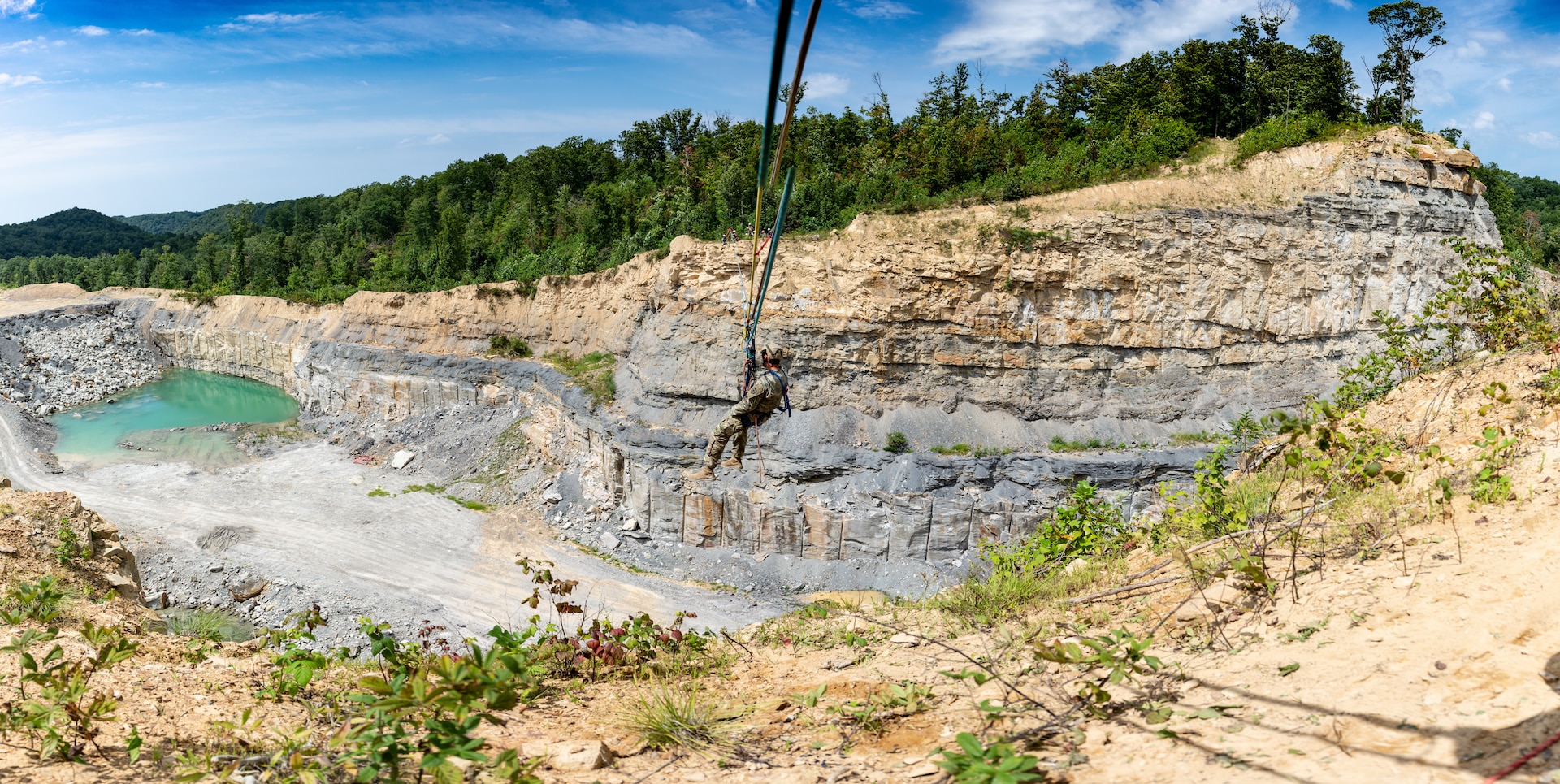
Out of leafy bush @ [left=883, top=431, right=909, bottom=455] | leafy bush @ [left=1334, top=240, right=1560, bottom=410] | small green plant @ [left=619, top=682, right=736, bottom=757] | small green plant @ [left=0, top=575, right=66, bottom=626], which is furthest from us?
leafy bush @ [left=883, top=431, right=909, bottom=455]

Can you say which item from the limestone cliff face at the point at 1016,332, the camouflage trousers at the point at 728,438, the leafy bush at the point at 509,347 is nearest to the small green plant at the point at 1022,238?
the limestone cliff face at the point at 1016,332

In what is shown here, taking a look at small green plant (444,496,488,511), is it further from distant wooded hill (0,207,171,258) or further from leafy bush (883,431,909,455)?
distant wooded hill (0,207,171,258)

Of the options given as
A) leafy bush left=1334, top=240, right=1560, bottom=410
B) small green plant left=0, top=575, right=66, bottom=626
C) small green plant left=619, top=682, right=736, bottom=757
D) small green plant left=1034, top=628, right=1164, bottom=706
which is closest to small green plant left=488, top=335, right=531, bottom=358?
small green plant left=0, top=575, right=66, bottom=626

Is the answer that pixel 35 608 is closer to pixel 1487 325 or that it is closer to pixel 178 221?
pixel 1487 325

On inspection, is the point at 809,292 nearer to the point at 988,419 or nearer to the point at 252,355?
the point at 988,419

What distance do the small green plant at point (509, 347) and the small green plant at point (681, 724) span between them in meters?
25.7

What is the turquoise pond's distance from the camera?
27.5 meters

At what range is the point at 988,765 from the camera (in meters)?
3.01

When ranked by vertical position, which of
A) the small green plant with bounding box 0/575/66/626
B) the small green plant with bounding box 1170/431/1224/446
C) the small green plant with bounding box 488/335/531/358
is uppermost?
the small green plant with bounding box 488/335/531/358

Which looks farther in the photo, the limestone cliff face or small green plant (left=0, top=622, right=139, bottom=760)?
the limestone cliff face

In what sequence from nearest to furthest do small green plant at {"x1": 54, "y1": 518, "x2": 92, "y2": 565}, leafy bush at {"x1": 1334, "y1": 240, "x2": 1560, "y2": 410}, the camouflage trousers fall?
leafy bush at {"x1": 1334, "y1": 240, "x2": 1560, "y2": 410}, small green plant at {"x1": 54, "y1": 518, "x2": 92, "y2": 565}, the camouflage trousers

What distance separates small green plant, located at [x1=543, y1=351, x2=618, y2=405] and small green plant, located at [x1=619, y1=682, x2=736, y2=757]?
59.5ft

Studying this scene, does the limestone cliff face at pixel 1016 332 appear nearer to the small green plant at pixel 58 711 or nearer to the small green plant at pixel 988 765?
the small green plant at pixel 58 711

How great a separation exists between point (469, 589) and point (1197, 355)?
65.8 feet
